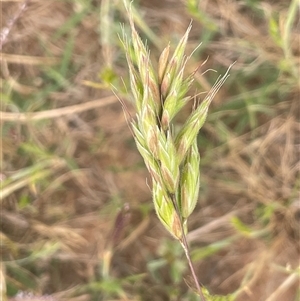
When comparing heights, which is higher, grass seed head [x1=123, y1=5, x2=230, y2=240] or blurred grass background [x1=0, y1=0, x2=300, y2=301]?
grass seed head [x1=123, y1=5, x2=230, y2=240]

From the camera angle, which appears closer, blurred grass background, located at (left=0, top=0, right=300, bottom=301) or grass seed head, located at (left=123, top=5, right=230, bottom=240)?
grass seed head, located at (left=123, top=5, right=230, bottom=240)

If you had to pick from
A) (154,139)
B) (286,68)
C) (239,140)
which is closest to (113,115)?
(239,140)

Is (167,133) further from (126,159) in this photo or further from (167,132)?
(126,159)

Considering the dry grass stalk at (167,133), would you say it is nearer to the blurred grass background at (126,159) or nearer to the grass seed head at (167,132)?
the grass seed head at (167,132)

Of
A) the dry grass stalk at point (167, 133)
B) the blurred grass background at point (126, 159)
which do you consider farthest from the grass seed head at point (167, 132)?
the blurred grass background at point (126, 159)

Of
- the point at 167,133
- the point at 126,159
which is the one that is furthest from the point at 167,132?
the point at 126,159

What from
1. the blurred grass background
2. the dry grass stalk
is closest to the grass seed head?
the dry grass stalk

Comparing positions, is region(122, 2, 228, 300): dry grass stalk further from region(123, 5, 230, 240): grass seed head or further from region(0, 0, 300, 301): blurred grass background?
region(0, 0, 300, 301): blurred grass background
